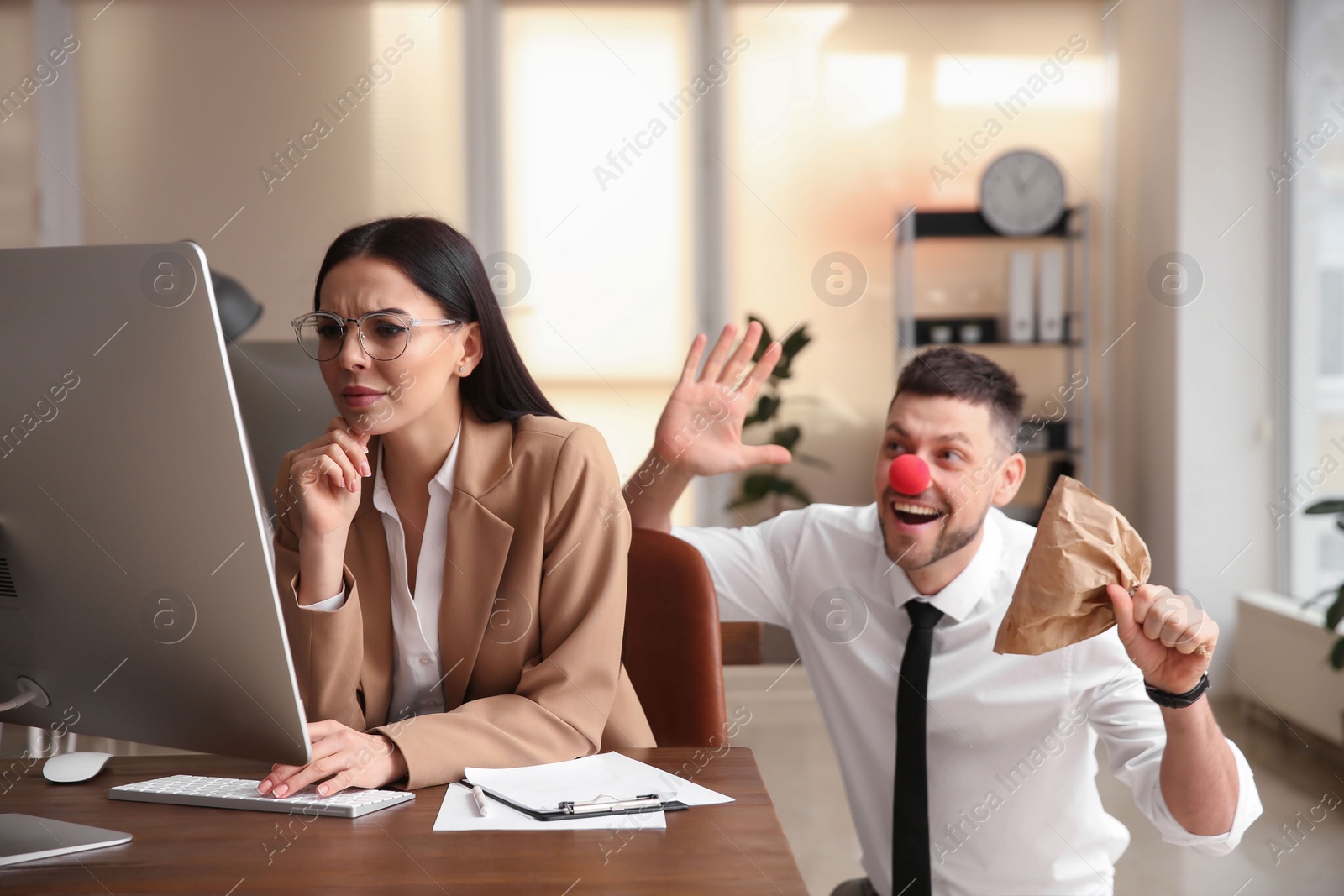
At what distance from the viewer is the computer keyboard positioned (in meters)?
0.91

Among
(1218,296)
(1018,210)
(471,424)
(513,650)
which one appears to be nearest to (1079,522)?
(513,650)

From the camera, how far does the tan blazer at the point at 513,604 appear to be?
1.17 m

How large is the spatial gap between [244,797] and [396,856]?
21 centimetres

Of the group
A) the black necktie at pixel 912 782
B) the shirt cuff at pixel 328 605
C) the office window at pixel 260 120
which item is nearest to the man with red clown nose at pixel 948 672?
the black necktie at pixel 912 782

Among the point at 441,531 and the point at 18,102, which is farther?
the point at 18,102

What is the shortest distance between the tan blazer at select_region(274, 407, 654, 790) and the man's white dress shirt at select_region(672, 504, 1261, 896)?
0.36m

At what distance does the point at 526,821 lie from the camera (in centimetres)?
89

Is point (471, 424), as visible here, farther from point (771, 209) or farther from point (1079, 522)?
point (771, 209)

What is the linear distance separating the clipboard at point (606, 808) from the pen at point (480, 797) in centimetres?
3

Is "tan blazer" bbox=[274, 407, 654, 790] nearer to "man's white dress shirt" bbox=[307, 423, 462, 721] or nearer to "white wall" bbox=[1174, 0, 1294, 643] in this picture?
"man's white dress shirt" bbox=[307, 423, 462, 721]

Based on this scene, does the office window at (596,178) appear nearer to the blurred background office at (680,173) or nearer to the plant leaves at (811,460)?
the blurred background office at (680,173)

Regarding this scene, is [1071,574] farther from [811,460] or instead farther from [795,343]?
[811,460]

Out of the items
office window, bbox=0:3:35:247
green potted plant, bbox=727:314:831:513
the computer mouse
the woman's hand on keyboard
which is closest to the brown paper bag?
the woman's hand on keyboard

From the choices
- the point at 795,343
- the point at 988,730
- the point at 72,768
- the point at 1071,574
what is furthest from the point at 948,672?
the point at 795,343
